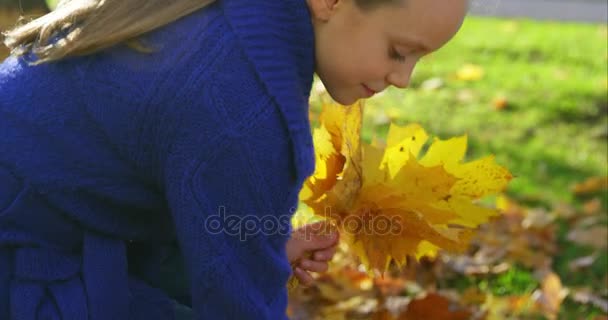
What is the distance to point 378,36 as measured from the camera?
5.85 feet

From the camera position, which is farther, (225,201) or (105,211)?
(105,211)

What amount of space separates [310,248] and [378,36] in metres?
0.62

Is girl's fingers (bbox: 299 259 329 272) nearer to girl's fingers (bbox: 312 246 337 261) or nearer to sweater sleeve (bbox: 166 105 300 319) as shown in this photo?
girl's fingers (bbox: 312 246 337 261)

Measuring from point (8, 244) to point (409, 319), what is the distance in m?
1.14

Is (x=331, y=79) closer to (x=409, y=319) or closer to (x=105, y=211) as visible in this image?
(x=105, y=211)

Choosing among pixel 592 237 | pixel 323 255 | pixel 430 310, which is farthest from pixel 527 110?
pixel 323 255

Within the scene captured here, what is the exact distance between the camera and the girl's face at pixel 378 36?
1758mm

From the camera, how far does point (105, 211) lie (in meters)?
1.90

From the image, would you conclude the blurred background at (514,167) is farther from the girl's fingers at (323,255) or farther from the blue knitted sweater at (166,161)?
the blue knitted sweater at (166,161)

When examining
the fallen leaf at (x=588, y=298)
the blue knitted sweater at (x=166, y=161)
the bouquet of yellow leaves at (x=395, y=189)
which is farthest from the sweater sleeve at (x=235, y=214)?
the fallen leaf at (x=588, y=298)

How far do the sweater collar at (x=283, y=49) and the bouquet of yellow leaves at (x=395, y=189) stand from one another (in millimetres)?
340

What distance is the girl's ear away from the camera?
1.77 metres

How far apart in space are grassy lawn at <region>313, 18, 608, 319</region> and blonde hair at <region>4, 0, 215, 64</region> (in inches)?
63.2

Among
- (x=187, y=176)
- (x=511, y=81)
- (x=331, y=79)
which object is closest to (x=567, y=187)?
(x=511, y=81)
